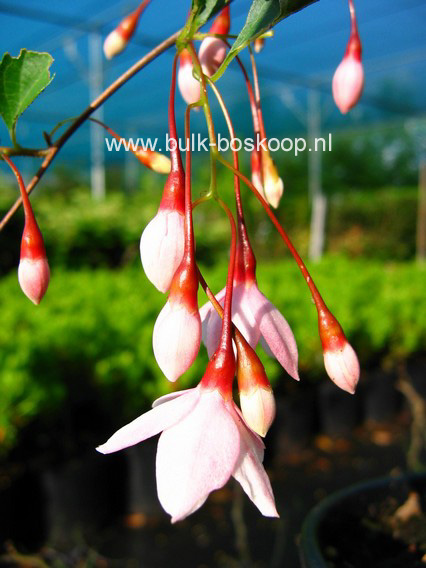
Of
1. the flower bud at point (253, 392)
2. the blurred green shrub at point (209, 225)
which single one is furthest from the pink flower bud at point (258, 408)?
the blurred green shrub at point (209, 225)

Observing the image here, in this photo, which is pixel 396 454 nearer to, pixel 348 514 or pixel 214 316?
pixel 348 514

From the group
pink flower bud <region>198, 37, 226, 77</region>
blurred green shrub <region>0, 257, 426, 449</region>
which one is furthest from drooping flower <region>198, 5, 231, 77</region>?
blurred green shrub <region>0, 257, 426, 449</region>

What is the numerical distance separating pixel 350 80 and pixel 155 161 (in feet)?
0.57

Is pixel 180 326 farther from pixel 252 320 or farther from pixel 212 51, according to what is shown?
pixel 212 51

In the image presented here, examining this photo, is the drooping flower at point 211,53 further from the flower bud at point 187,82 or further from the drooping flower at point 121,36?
the drooping flower at point 121,36

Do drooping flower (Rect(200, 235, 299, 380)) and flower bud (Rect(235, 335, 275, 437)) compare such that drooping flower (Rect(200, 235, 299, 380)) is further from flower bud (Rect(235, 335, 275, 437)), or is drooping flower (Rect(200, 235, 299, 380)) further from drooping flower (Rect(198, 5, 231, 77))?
drooping flower (Rect(198, 5, 231, 77))

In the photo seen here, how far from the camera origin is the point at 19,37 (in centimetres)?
764

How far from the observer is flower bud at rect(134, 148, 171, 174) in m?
0.43

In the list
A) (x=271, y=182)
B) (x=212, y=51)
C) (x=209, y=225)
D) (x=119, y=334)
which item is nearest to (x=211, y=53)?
(x=212, y=51)

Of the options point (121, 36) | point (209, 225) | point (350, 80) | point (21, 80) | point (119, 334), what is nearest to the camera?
point (21, 80)

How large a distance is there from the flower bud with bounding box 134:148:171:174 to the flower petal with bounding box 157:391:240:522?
190 millimetres

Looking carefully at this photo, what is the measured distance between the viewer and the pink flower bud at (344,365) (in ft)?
1.11

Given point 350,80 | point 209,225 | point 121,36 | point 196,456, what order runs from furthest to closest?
point 209,225 < point 121,36 < point 350,80 < point 196,456

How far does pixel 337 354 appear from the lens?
0.34 m
